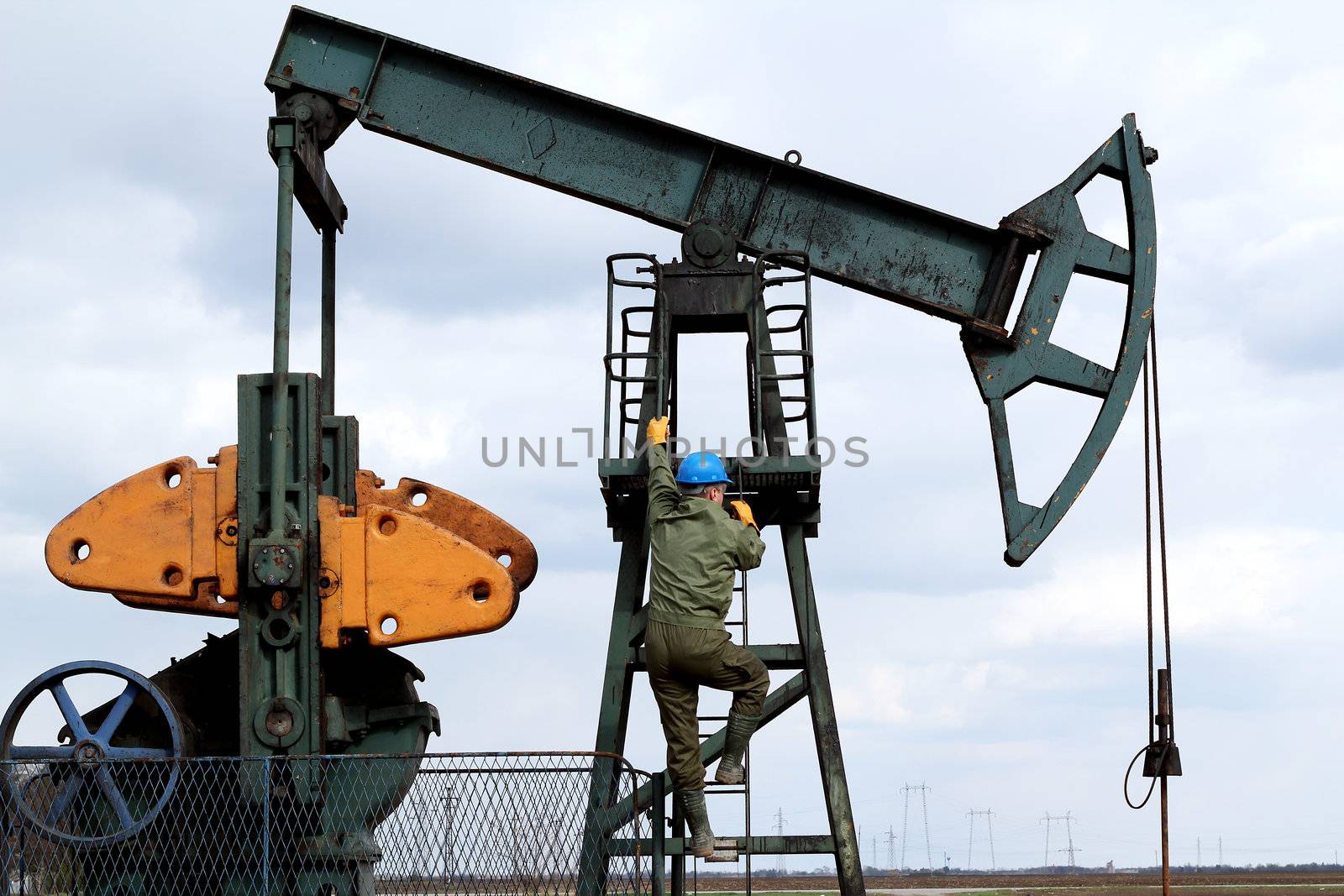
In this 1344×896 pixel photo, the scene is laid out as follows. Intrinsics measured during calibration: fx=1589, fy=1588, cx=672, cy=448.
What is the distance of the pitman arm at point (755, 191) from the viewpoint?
412 inches

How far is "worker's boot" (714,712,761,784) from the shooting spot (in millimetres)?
8516

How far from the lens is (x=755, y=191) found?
1054 centimetres

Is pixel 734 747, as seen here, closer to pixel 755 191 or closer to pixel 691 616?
pixel 691 616

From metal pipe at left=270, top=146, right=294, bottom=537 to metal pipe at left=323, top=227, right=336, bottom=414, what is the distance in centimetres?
112

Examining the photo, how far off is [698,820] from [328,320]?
432 centimetres

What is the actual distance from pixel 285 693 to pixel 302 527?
920mm

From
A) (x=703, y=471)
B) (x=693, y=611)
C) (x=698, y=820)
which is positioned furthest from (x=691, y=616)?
(x=698, y=820)

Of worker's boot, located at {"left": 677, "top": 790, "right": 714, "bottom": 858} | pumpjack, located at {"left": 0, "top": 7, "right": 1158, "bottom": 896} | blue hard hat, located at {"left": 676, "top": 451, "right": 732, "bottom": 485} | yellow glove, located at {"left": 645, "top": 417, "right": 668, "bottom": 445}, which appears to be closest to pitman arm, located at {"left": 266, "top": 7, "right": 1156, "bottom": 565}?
pumpjack, located at {"left": 0, "top": 7, "right": 1158, "bottom": 896}

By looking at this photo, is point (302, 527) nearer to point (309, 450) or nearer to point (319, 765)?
point (309, 450)

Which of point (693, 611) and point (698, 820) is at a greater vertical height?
point (693, 611)

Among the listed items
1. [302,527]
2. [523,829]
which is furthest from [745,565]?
[302,527]

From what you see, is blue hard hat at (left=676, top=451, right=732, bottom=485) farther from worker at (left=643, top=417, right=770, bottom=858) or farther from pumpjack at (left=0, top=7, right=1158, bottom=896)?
pumpjack at (left=0, top=7, right=1158, bottom=896)

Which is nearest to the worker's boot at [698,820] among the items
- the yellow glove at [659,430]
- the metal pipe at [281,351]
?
the yellow glove at [659,430]

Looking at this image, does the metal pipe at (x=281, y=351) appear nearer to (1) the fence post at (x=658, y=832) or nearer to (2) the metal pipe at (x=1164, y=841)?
(1) the fence post at (x=658, y=832)
